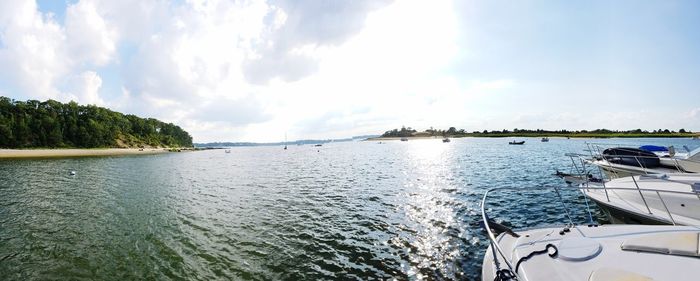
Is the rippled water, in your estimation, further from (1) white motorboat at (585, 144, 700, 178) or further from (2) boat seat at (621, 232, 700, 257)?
(2) boat seat at (621, 232, 700, 257)

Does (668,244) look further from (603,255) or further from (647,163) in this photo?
(647,163)

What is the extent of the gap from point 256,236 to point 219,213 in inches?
239

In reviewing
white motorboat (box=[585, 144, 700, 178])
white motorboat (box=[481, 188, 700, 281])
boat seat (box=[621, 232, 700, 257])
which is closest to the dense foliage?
white motorboat (box=[481, 188, 700, 281])

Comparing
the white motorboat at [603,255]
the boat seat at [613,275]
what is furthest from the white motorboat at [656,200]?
the boat seat at [613,275]

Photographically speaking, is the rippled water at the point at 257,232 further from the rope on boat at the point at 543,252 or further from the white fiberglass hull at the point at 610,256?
the rope on boat at the point at 543,252

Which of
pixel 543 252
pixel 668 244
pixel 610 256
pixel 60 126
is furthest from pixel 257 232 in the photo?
pixel 60 126

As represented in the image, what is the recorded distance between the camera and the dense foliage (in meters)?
109

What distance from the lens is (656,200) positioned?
10836 mm

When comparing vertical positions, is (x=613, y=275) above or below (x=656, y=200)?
above

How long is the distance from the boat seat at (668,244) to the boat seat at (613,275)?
51.0 inches

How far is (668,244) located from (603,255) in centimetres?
109

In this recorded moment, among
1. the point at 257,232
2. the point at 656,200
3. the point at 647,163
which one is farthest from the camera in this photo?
the point at 647,163

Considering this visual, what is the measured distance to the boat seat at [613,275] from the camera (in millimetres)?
4600

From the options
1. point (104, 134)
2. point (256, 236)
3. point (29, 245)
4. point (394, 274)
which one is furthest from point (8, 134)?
point (394, 274)
